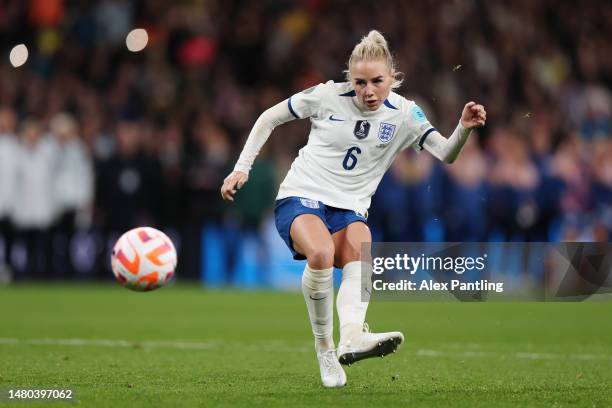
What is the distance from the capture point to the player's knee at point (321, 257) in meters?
7.26

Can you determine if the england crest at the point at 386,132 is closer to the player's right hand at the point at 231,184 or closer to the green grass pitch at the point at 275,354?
the player's right hand at the point at 231,184

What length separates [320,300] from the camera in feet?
24.5

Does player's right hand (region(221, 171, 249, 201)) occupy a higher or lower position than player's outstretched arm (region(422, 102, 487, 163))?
lower

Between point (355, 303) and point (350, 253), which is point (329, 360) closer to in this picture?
point (355, 303)

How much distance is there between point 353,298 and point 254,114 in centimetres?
1224

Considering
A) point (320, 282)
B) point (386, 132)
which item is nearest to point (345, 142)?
point (386, 132)

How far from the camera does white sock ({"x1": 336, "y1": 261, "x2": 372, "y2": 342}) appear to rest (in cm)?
727

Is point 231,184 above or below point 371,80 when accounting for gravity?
below

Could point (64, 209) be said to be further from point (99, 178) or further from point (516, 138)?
point (516, 138)

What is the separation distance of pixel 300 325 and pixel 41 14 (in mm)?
10005

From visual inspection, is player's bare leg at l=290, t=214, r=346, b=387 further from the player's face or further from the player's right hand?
the player's face

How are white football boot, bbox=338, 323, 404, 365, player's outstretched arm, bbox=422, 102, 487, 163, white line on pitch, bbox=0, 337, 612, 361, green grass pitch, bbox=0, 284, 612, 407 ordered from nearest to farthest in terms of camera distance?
white football boot, bbox=338, 323, 404, 365, green grass pitch, bbox=0, 284, 612, 407, player's outstretched arm, bbox=422, 102, 487, 163, white line on pitch, bbox=0, 337, 612, 361

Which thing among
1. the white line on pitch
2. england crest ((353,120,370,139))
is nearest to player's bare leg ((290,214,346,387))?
england crest ((353,120,370,139))

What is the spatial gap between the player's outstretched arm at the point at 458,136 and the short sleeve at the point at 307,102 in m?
0.77
